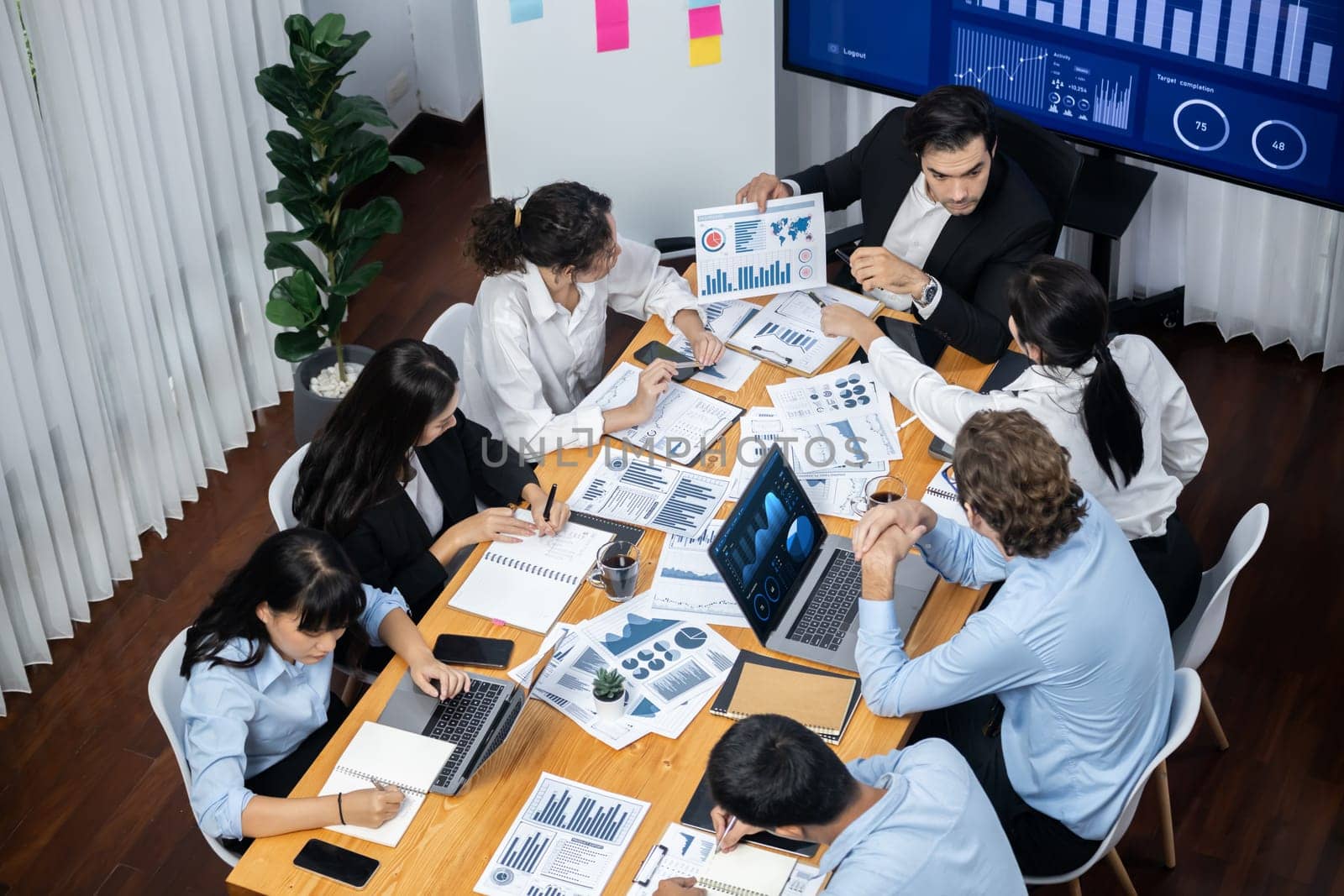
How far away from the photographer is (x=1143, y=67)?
4.29 meters

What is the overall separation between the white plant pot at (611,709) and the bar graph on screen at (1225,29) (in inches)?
100

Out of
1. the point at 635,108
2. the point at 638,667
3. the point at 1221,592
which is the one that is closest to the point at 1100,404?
the point at 1221,592

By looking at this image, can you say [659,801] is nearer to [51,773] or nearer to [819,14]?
[51,773]

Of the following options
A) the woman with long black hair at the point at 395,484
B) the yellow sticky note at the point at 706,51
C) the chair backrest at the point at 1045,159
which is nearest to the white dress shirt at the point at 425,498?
the woman with long black hair at the point at 395,484

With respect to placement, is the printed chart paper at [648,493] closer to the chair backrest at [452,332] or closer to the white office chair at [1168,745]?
the chair backrest at [452,332]

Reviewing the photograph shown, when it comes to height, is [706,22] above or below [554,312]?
above

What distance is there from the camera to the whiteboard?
4.72 metres

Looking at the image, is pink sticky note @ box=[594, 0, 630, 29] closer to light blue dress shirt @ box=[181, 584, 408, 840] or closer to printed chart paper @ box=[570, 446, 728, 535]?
printed chart paper @ box=[570, 446, 728, 535]

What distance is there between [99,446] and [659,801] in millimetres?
2348

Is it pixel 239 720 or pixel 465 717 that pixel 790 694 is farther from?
pixel 239 720

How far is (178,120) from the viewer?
434 centimetres

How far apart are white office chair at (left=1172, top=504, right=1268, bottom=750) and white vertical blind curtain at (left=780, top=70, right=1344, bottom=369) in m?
1.82

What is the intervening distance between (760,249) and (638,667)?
1352 millimetres

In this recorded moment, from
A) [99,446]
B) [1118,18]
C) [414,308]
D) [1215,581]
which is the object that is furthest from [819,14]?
[99,446]
